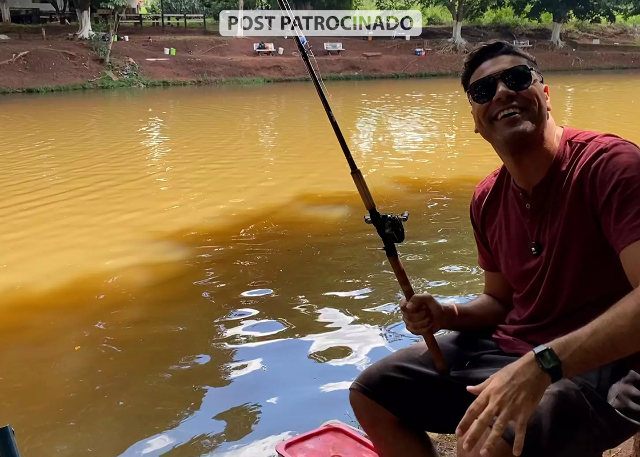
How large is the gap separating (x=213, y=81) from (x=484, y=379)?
27229 millimetres

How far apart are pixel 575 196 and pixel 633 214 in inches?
8.1

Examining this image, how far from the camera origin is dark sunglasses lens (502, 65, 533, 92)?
6.90 feet

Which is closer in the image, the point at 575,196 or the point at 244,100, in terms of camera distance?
the point at 575,196

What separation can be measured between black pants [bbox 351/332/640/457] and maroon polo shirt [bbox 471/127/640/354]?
160mm

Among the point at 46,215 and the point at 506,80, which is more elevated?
the point at 506,80

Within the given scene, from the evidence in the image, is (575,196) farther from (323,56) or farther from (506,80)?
(323,56)

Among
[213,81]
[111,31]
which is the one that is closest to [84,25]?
[111,31]

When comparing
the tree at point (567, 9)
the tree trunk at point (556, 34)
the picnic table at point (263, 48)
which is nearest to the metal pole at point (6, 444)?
the picnic table at point (263, 48)

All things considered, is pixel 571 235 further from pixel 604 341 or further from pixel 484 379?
pixel 484 379

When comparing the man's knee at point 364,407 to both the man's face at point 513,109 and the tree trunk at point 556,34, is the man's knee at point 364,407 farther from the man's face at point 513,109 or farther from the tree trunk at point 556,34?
the tree trunk at point 556,34

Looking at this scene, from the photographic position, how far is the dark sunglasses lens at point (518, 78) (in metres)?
2.10

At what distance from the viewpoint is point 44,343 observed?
416cm

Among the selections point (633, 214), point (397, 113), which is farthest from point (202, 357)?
point (397, 113)

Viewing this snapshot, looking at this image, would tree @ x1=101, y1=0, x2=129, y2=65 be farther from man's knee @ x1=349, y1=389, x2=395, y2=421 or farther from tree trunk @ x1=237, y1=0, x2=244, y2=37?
man's knee @ x1=349, y1=389, x2=395, y2=421
